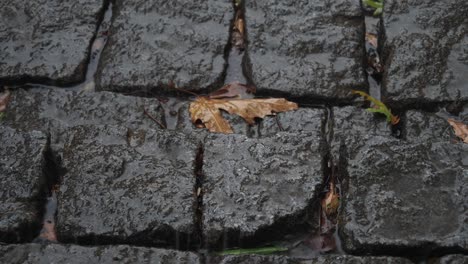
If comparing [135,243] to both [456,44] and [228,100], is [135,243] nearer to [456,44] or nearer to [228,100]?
[228,100]

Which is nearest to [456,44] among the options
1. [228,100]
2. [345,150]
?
[345,150]

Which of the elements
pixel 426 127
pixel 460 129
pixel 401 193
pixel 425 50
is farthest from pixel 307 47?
pixel 401 193

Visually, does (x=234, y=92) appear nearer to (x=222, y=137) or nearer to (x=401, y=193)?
(x=222, y=137)

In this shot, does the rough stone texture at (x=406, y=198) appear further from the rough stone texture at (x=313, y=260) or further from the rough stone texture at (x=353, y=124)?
the rough stone texture at (x=353, y=124)

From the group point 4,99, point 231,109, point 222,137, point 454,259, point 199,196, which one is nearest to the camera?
point 454,259

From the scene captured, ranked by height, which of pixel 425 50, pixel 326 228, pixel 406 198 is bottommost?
pixel 326 228
